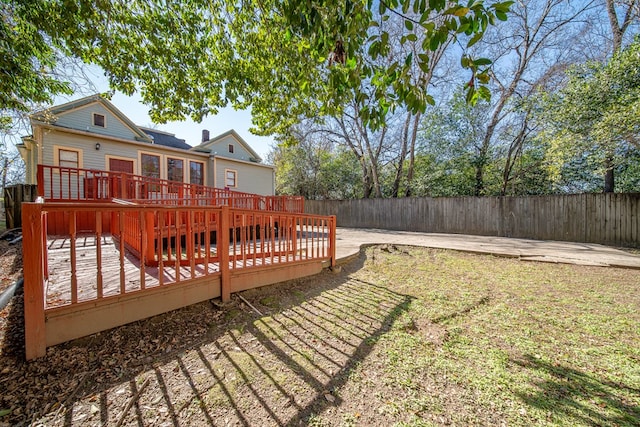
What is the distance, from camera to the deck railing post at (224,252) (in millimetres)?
3038

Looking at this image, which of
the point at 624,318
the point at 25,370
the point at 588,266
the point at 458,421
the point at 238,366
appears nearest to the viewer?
the point at 458,421

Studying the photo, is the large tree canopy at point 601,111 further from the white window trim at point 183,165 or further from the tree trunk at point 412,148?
the white window trim at point 183,165

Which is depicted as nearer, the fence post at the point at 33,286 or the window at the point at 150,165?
the fence post at the point at 33,286

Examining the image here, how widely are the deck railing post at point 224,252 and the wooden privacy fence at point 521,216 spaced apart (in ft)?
35.5

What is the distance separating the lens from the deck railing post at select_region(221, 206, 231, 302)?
304 cm

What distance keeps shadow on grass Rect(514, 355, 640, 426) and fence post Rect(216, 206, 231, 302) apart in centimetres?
300

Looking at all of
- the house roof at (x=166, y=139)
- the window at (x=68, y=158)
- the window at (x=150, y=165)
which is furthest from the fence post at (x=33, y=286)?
the house roof at (x=166, y=139)

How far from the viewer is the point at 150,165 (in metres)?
10.9

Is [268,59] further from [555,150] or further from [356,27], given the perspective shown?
[555,150]

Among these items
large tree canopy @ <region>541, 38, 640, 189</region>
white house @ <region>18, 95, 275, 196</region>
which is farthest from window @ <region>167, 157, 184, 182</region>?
large tree canopy @ <region>541, 38, 640, 189</region>

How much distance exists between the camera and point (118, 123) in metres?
10.2

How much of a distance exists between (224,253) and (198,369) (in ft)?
4.31

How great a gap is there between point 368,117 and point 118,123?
1223 cm

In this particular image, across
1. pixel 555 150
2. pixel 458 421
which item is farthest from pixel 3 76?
pixel 555 150
